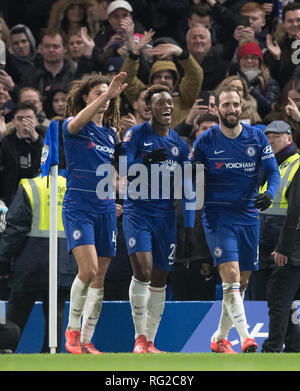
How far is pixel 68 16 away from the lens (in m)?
13.3

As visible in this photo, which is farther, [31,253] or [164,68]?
[164,68]

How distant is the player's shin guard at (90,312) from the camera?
859 cm

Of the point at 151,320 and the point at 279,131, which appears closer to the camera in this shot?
the point at 151,320

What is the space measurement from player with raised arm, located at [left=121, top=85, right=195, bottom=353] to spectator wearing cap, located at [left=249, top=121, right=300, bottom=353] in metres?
0.93

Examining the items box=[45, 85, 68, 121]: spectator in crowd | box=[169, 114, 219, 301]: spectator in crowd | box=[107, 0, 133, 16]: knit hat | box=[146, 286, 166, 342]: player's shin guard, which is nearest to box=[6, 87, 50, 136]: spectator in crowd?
box=[45, 85, 68, 121]: spectator in crowd

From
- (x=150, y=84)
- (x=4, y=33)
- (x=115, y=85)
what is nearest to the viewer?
(x=115, y=85)

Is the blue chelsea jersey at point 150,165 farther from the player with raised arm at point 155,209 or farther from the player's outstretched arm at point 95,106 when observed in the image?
the player's outstretched arm at point 95,106

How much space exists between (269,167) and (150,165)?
110 centimetres

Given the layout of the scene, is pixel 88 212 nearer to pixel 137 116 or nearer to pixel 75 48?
pixel 137 116

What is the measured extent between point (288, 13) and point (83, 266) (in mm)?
6064

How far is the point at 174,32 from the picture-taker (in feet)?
43.8

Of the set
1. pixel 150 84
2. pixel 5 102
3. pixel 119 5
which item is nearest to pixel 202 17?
pixel 119 5

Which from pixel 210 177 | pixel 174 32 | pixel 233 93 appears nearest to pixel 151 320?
pixel 210 177

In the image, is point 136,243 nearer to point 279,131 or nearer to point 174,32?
point 279,131
